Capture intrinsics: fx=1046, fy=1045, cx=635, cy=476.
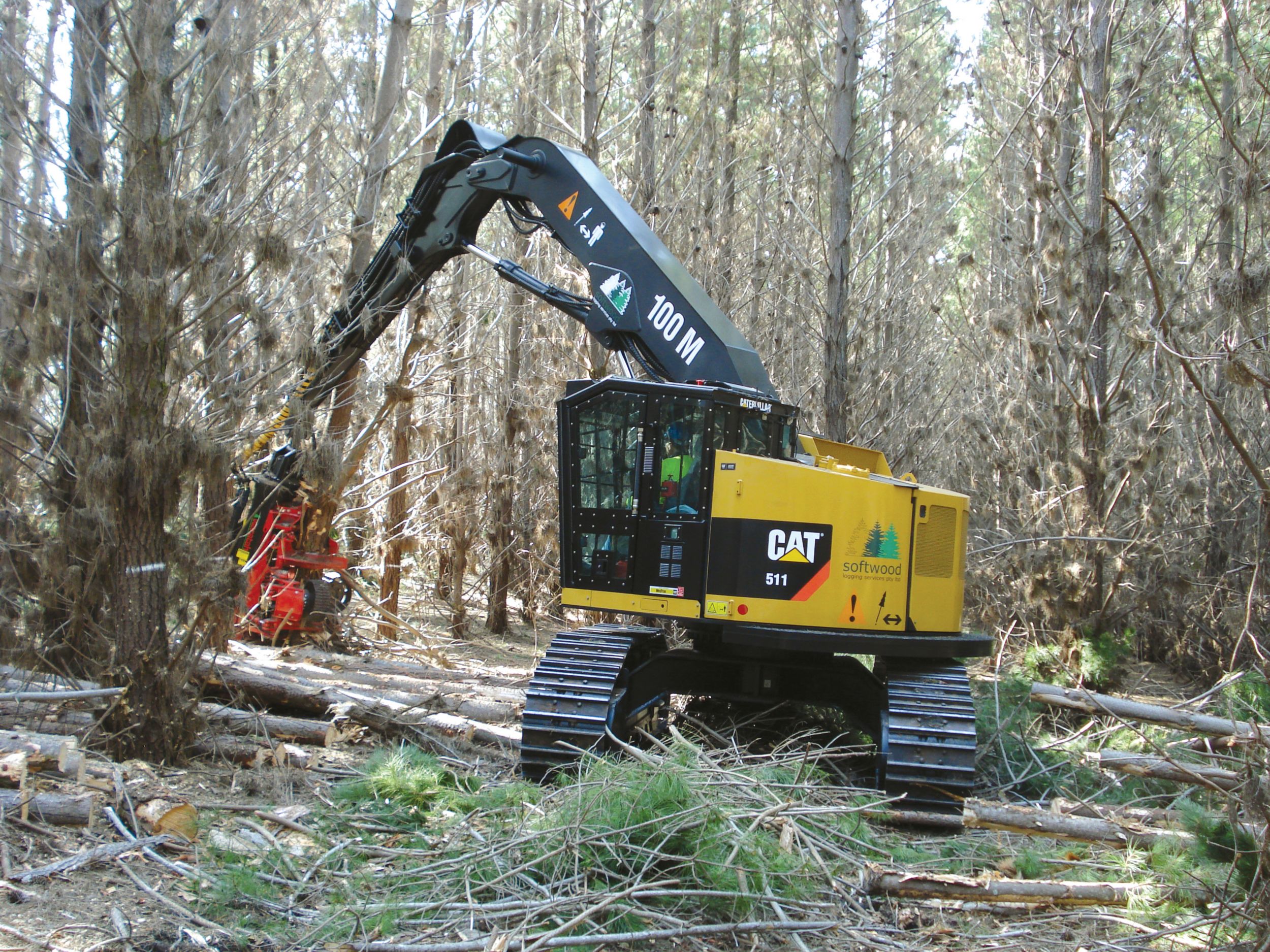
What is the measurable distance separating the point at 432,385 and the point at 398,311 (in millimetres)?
2896

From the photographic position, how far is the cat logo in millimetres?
6289

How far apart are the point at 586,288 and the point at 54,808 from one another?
6925mm

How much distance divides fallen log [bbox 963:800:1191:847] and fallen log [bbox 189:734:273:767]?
3.91 meters

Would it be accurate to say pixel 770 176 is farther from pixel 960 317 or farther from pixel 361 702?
pixel 361 702

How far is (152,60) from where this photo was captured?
18.6ft

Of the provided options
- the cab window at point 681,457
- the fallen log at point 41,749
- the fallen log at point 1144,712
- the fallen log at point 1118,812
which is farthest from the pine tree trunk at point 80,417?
the fallen log at point 1118,812

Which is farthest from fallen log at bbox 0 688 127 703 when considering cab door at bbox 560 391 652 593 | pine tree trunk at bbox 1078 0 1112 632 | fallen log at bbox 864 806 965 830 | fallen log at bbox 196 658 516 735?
pine tree trunk at bbox 1078 0 1112 632

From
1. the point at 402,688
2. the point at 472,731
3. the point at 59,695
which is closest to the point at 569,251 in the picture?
the point at 472,731

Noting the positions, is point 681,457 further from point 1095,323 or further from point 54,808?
point 1095,323

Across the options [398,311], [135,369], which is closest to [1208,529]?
[398,311]

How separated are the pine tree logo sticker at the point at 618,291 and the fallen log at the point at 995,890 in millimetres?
4080

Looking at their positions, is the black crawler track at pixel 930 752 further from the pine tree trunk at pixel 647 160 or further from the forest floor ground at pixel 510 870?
the pine tree trunk at pixel 647 160

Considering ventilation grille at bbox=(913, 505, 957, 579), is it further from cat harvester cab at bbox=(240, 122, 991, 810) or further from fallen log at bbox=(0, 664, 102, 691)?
fallen log at bbox=(0, 664, 102, 691)

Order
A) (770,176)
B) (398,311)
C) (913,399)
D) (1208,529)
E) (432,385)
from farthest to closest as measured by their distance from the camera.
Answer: (770,176)
(913,399)
(432,385)
(1208,529)
(398,311)
